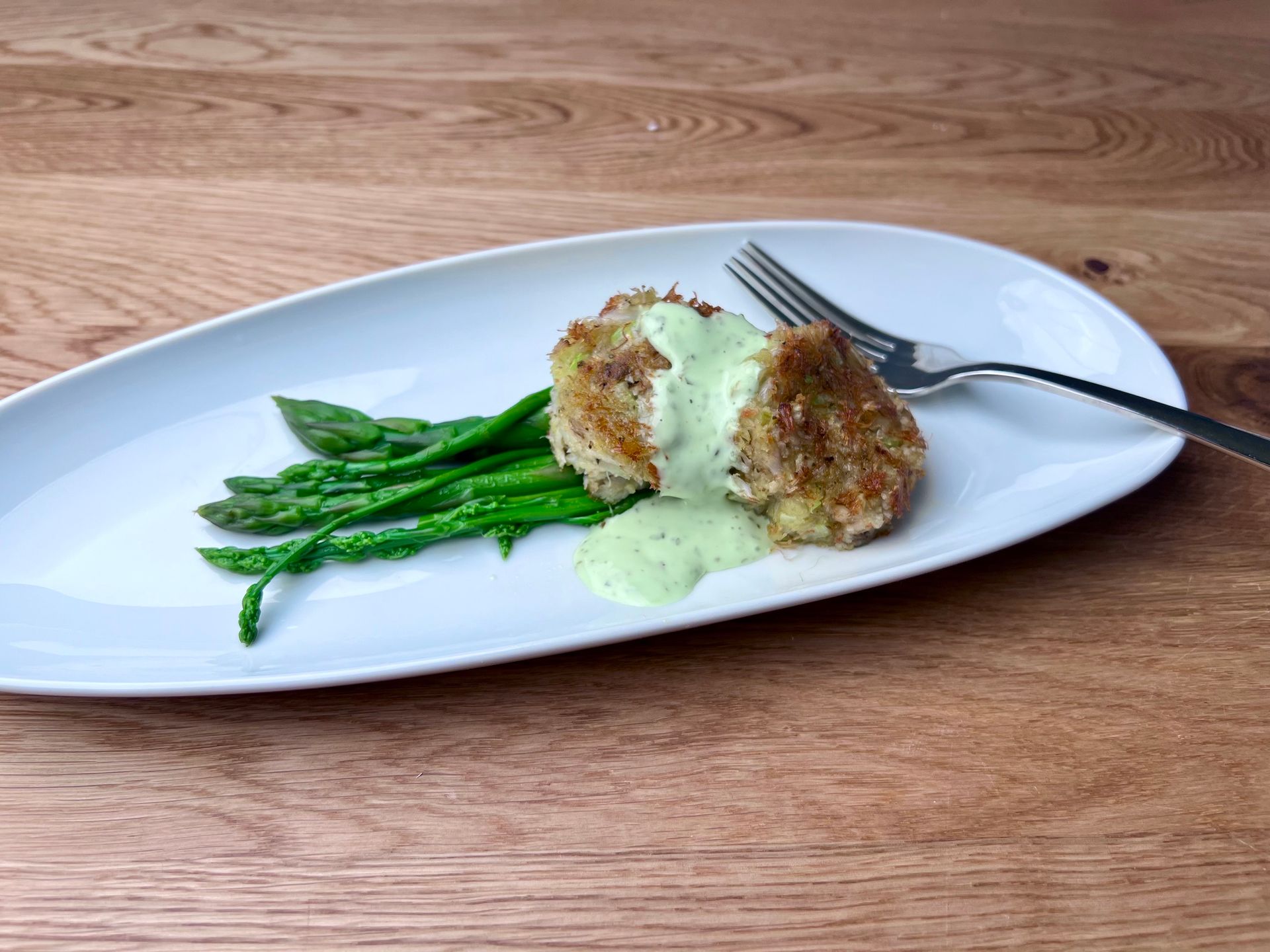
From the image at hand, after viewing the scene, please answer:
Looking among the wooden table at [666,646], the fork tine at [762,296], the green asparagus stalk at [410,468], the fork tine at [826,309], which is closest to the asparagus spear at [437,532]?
the green asparagus stalk at [410,468]

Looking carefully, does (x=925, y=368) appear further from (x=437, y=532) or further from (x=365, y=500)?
(x=365, y=500)

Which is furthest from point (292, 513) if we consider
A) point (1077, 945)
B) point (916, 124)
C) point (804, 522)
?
point (916, 124)

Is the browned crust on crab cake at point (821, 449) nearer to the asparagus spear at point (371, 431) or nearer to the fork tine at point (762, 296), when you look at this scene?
the fork tine at point (762, 296)

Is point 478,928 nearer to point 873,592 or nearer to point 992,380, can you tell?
point 873,592

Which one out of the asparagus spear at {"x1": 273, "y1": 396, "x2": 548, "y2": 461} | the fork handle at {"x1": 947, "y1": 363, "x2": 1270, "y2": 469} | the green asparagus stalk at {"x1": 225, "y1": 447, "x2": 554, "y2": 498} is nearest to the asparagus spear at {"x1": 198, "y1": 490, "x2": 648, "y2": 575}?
the green asparagus stalk at {"x1": 225, "y1": 447, "x2": 554, "y2": 498}

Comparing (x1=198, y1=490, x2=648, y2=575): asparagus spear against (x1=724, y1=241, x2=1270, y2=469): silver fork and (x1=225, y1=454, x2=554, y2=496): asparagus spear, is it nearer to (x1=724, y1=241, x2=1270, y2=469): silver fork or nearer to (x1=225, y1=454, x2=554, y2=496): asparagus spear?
(x1=225, y1=454, x2=554, y2=496): asparagus spear

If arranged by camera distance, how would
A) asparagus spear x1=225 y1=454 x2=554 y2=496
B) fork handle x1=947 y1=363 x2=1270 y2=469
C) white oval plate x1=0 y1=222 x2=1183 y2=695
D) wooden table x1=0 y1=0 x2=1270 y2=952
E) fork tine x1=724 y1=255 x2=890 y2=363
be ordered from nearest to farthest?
wooden table x1=0 y1=0 x2=1270 y2=952 < white oval plate x1=0 y1=222 x2=1183 y2=695 < fork handle x1=947 y1=363 x2=1270 y2=469 < asparagus spear x1=225 y1=454 x2=554 y2=496 < fork tine x1=724 y1=255 x2=890 y2=363

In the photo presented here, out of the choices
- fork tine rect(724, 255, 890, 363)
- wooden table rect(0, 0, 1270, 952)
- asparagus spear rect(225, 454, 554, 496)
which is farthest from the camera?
fork tine rect(724, 255, 890, 363)
